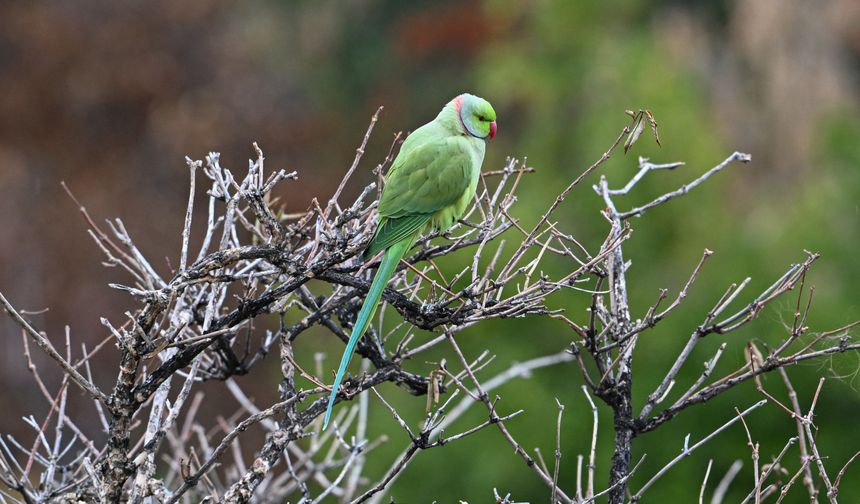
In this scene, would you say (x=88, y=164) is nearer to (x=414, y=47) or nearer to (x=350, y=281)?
(x=414, y=47)

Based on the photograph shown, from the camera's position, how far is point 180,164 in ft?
52.4

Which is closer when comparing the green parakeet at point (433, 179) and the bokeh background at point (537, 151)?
the green parakeet at point (433, 179)

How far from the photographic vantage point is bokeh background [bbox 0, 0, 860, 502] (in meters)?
9.44

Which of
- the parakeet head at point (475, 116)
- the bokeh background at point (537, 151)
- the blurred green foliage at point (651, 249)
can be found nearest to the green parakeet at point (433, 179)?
the parakeet head at point (475, 116)

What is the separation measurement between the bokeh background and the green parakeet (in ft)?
9.65

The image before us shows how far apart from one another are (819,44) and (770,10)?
1.04 metres

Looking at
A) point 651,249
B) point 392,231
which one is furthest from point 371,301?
point 651,249

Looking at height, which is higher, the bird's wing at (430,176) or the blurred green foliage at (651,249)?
the bird's wing at (430,176)

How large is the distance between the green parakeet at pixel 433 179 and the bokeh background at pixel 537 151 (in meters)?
2.94

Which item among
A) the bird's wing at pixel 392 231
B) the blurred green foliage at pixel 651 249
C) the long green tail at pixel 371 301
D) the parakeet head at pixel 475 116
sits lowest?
the blurred green foliage at pixel 651 249

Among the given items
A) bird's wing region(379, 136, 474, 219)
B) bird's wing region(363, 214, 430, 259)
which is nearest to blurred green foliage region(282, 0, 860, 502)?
bird's wing region(379, 136, 474, 219)

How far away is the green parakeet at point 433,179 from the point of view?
3.51 m

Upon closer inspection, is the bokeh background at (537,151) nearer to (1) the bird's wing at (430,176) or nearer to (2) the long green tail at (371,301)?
(1) the bird's wing at (430,176)

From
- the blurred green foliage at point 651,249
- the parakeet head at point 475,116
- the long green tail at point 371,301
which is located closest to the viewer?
the long green tail at point 371,301
